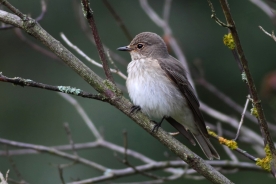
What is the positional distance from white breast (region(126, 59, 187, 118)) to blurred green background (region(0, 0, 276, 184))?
2.31 m

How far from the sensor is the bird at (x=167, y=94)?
4871 millimetres

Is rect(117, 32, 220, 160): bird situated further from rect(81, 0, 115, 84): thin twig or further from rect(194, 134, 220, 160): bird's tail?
rect(81, 0, 115, 84): thin twig

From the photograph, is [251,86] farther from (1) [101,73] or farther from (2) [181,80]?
(1) [101,73]

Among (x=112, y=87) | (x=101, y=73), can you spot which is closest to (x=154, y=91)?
(x=112, y=87)

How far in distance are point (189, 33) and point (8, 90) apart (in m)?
2.89

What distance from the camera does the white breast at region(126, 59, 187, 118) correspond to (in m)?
4.89

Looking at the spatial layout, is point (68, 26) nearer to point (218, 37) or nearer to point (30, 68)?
point (30, 68)

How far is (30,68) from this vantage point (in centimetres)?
865

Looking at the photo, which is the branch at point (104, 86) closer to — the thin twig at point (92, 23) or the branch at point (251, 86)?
the thin twig at point (92, 23)

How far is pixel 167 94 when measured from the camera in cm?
505

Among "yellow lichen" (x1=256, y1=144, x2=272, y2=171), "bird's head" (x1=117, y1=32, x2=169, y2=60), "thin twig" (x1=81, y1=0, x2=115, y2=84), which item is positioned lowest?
"yellow lichen" (x1=256, y1=144, x2=272, y2=171)

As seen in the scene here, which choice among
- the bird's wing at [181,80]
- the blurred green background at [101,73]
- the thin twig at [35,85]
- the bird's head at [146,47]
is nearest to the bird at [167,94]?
the bird's wing at [181,80]

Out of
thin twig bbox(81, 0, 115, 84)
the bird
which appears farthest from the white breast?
thin twig bbox(81, 0, 115, 84)

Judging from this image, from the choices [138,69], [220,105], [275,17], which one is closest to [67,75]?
[220,105]
